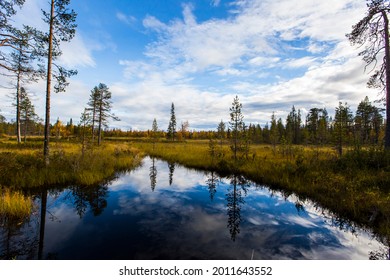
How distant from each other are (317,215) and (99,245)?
7902mm

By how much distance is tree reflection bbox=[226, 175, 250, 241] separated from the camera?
6.14 meters

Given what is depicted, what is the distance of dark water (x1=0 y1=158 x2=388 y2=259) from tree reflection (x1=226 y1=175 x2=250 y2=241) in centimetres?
4

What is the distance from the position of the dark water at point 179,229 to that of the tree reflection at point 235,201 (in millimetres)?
39

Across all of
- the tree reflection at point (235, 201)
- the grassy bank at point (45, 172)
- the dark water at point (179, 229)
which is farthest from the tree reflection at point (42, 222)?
the tree reflection at point (235, 201)

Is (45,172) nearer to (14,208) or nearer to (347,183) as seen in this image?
(14,208)

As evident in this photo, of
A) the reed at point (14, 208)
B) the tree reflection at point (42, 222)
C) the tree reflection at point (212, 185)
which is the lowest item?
the tree reflection at point (212, 185)

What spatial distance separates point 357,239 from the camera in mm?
5164

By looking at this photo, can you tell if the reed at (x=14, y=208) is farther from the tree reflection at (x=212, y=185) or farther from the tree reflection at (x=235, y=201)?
the tree reflection at (x=212, y=185)

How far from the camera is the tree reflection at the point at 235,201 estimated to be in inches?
242

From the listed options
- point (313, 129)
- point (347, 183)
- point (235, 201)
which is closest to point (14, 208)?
point (235, 201)

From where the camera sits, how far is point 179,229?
5.94m

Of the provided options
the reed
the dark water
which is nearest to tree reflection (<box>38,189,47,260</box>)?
the dark water

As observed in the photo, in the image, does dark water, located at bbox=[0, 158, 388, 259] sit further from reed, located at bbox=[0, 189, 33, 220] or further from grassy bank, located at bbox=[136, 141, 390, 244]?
grassy bank, located at bbox=[136, 141, 390, 244]

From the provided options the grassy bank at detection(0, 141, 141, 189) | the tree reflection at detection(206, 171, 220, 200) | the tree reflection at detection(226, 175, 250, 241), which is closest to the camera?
the tree reflection at detection(226, 175, 250, 241)
